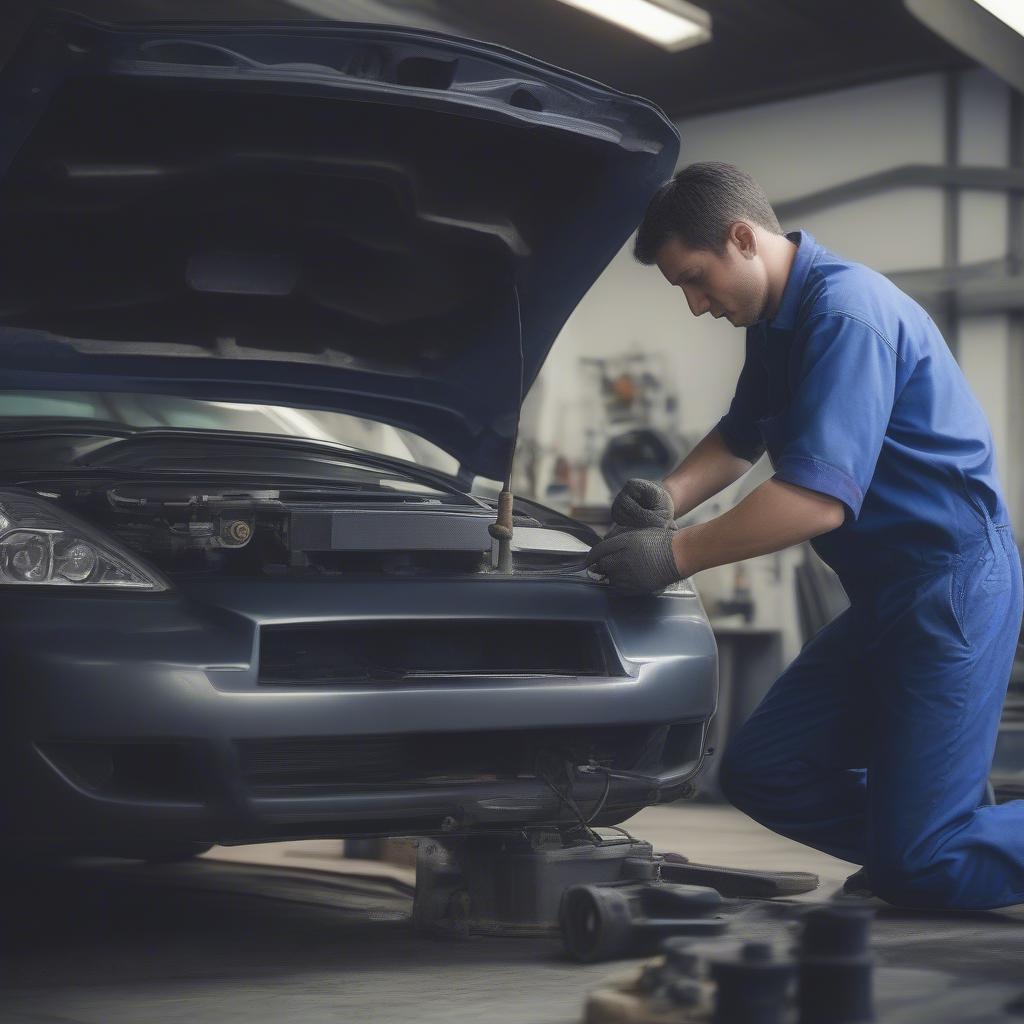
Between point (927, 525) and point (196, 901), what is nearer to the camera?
point (927, 525)

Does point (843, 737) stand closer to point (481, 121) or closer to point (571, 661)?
point (571, 661)

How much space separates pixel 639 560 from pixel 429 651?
40 centimetres

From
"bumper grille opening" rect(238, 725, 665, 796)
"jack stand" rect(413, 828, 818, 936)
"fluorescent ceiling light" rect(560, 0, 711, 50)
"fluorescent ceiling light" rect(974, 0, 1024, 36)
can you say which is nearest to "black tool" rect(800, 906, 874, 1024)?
"jack stand" rect(413, 828, 818, 936)

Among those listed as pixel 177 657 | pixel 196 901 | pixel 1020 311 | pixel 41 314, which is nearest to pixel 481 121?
pixel 41 314

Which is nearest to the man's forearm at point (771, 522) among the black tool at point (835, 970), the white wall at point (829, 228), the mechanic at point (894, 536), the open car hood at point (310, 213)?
the mechanic at point (894, 536)

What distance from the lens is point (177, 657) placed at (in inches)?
88.7

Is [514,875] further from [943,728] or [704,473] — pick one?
[704,473]

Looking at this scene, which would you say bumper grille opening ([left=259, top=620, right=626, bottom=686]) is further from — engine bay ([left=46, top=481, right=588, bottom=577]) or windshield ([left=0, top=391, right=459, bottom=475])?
windshield ([left=0, top=391, right=459, bottom=475])

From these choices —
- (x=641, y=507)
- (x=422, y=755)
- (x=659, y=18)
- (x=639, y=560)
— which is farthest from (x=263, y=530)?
(x=659, y=18)

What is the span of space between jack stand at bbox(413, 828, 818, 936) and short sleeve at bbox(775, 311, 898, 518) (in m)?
0.72

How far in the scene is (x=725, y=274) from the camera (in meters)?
2.75

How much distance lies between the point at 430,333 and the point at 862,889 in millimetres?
1506

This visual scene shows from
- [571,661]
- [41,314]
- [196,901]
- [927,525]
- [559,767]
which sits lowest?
[196,901]

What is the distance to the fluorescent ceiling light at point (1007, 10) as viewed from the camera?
5.22 meters
